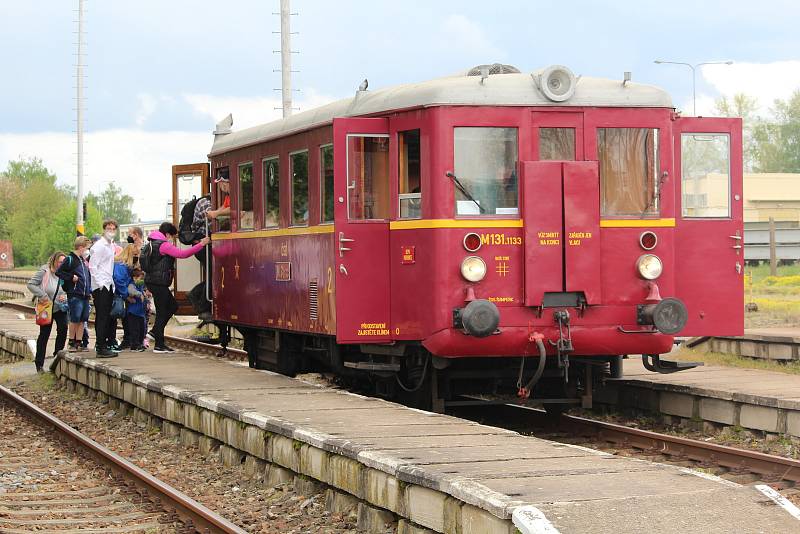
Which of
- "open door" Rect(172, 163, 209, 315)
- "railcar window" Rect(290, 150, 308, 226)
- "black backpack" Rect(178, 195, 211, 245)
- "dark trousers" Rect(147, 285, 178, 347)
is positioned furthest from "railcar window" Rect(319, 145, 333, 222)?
"open door" Rect(172, 163, 209, 315)

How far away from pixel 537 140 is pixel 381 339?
239 cm

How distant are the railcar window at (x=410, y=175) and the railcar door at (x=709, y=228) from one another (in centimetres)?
249

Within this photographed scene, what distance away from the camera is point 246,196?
640 inches

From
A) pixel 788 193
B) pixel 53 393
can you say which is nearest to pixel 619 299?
pixel 53 393

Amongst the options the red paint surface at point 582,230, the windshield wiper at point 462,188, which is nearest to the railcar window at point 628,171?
the red paint surface at point 582,230

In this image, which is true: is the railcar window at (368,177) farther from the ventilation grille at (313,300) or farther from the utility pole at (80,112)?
the utility pole at (80,112)

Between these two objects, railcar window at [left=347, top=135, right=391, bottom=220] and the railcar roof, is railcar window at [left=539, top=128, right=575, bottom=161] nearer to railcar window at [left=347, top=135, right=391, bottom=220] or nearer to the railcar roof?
the railcar roof

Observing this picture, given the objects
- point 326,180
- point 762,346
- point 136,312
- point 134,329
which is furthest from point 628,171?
point 134,329

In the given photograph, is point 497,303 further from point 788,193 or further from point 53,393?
point 788,193

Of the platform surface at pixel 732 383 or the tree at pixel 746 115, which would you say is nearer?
the platform surface at pixel 732 383

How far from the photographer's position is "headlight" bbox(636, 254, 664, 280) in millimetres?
12117

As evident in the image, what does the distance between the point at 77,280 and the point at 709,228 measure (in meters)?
8.95

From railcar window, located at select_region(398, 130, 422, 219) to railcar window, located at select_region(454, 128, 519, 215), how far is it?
0.46 m

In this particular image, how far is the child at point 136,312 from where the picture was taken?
60.8 feet
